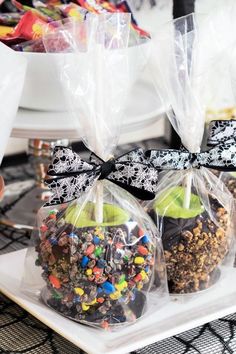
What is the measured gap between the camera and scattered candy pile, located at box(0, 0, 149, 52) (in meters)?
0.81

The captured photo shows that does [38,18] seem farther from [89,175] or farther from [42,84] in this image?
[89,175]

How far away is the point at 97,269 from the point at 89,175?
9cm

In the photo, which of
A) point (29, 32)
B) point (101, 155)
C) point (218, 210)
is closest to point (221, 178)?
point (218, 210)

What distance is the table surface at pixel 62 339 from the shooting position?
2.04 ft

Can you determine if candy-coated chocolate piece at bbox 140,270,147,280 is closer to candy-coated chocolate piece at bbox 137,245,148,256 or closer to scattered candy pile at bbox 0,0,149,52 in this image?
candy-coated chocolate piece at bbox 137,245,148,256

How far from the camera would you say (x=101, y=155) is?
63cm

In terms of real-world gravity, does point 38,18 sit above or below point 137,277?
above

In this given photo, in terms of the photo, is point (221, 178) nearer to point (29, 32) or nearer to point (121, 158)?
point (121, 158)

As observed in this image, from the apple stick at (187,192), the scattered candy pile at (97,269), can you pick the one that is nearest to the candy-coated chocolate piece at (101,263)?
the scattered candy pile at (97,269)

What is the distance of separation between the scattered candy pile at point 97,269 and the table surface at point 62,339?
1.3 inches

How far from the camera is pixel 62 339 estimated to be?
2.10 feet

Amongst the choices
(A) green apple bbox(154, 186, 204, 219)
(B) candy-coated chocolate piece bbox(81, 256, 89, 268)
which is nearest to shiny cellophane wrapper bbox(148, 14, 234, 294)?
(A) green apple bbox(154, 186, 204, 219)

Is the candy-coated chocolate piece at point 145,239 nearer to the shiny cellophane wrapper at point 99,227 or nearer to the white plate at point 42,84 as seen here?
the shiny cellophane wrapper at point 99,227

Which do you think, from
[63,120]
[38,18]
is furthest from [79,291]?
[38,18]
